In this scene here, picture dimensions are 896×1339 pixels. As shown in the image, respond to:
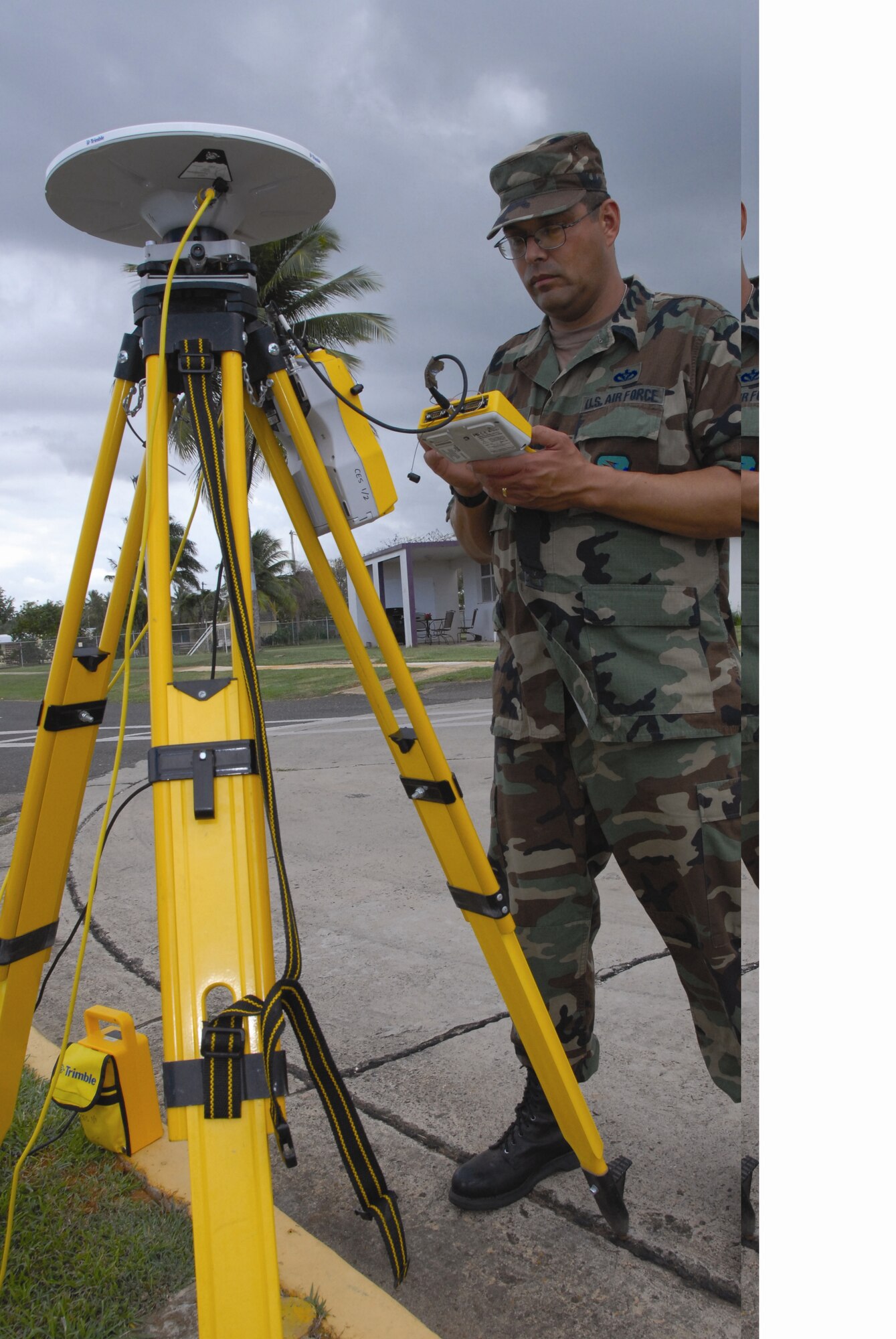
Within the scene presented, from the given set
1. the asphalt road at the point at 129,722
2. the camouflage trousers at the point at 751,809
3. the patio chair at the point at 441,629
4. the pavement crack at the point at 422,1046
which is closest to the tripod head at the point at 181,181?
the camouflage trousers at the point at 751,809

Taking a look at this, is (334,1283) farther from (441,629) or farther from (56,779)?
(441,629)

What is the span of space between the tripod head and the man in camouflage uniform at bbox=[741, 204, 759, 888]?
0.97 metres

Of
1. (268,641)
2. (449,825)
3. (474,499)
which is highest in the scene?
(474,499)

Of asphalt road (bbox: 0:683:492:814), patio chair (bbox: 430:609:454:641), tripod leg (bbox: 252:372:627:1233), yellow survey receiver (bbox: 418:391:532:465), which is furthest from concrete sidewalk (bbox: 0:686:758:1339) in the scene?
patio chair (bbox: 430:609:454:641)

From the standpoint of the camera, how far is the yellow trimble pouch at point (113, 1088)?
1.78 meters

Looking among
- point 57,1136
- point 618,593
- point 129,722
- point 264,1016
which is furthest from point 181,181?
point 129,722

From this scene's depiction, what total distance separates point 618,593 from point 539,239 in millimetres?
588

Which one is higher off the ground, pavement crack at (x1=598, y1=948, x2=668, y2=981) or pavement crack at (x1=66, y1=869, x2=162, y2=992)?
pavement crack at (x1=598, y1=948, x2=668, y2=981)

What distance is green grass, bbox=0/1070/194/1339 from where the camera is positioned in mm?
1401

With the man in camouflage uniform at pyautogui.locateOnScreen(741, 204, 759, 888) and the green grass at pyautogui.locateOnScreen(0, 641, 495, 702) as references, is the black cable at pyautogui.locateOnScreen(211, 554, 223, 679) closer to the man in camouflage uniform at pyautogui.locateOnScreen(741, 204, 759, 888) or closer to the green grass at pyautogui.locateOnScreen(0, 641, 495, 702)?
the man in camouflage uniform at pyautogui.locateOnScreen(741, 204, 759, 888)

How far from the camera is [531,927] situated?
165 centimetres

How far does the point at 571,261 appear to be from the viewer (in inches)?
57.9
